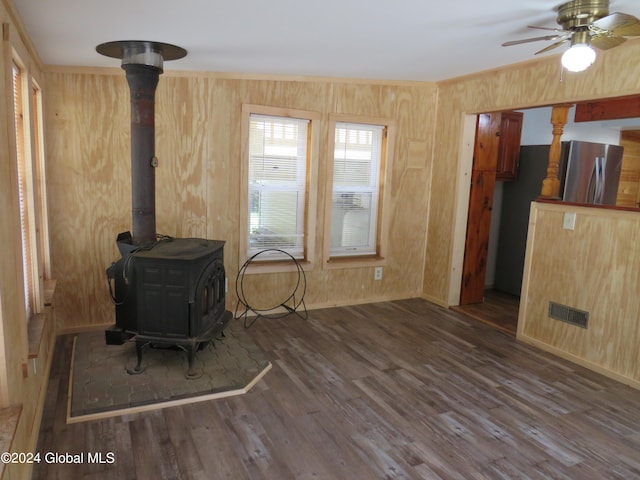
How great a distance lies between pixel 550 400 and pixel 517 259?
2.65 meters

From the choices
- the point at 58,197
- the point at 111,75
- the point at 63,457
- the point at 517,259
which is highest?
the point at 111,75

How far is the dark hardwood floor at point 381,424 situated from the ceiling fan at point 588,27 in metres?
1.97

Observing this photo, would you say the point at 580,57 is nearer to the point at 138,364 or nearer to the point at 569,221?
the point at 569,221

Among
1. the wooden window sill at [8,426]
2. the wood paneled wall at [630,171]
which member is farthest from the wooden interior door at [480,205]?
the wooden window sill at [8,426]

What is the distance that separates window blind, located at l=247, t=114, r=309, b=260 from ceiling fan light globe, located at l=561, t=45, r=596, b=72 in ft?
7.77

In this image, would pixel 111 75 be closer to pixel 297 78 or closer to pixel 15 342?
pixel 297 78

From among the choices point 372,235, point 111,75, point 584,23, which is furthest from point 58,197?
point 584,23

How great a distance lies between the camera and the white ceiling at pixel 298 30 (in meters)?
2.23

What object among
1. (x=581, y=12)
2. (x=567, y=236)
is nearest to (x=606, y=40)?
(x=581, y=12)

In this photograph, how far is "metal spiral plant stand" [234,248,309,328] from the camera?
4059 mm

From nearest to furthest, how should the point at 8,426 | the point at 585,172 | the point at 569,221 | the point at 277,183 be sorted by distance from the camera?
the point at 8,426, the point at 569,221, the point at 277,183, the point at 585,172

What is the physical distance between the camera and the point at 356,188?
14.8 feet

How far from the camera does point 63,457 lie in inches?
82.6

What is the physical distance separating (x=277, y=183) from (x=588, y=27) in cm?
265
